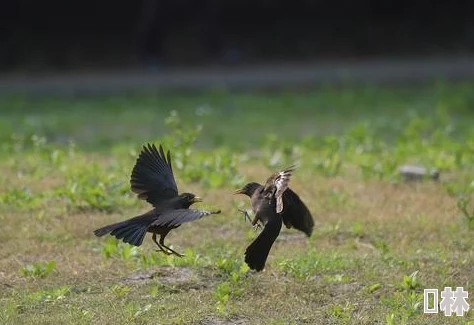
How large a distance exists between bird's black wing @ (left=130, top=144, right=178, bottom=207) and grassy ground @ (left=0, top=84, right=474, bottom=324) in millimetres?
486

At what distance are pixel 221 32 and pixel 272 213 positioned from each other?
15643mm

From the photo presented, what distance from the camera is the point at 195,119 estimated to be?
44.2ft

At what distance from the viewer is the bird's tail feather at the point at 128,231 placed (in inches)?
225

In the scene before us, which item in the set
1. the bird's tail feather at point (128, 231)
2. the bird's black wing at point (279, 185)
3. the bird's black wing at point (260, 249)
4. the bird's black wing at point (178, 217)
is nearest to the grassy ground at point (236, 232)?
the bird's black wing at point (260, 249)

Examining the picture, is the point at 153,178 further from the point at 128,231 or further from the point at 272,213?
the point at 272,213

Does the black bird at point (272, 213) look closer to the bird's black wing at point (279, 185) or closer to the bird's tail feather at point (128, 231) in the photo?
the bird's black wing at point (279, 185)

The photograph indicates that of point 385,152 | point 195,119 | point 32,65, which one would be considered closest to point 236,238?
point 385,152

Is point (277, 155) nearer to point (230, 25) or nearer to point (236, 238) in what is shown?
point (236, 238)

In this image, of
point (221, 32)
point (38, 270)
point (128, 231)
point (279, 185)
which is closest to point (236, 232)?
point (38, 270)

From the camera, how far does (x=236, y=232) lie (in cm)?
755

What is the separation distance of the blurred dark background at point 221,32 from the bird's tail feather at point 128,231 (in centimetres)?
1368

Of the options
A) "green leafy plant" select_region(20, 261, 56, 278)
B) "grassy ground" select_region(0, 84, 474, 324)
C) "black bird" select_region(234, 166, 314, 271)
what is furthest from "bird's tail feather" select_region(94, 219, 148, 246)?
"green leafy plant" select_region(20, 261, 56, 278)

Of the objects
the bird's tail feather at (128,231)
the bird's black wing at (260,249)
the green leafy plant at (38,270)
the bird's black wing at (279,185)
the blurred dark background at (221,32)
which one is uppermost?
the blurred dark background at (221,32)

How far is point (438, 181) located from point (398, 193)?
608 millimetres
